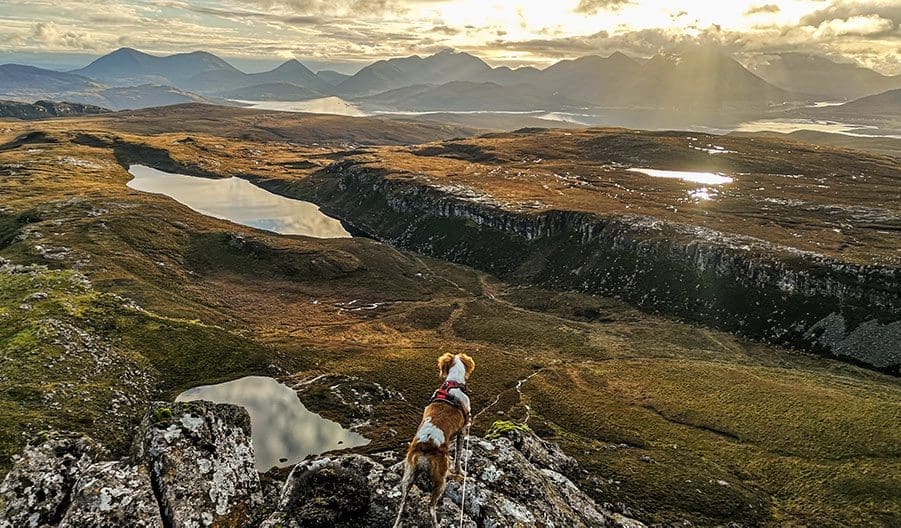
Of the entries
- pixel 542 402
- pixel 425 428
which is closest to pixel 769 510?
pixel 542 402

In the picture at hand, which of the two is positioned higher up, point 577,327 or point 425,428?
point 425,428

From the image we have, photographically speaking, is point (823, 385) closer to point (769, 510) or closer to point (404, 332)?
point (769, 510)

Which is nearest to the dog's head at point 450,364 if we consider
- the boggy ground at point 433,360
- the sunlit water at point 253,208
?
the boggy ground at point 433,360

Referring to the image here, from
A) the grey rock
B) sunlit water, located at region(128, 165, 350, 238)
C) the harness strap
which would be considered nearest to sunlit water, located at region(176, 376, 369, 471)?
the grey rock

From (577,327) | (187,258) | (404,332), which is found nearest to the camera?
(404,332)

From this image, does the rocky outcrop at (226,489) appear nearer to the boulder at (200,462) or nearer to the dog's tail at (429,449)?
the boulder at (200,462)

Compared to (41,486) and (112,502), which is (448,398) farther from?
(41,486)

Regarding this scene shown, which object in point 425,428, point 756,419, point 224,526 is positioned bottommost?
point 756,419

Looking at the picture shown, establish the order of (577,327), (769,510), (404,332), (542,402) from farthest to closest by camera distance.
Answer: (577,327)
(404,332)
(542,402)
(769,510)
